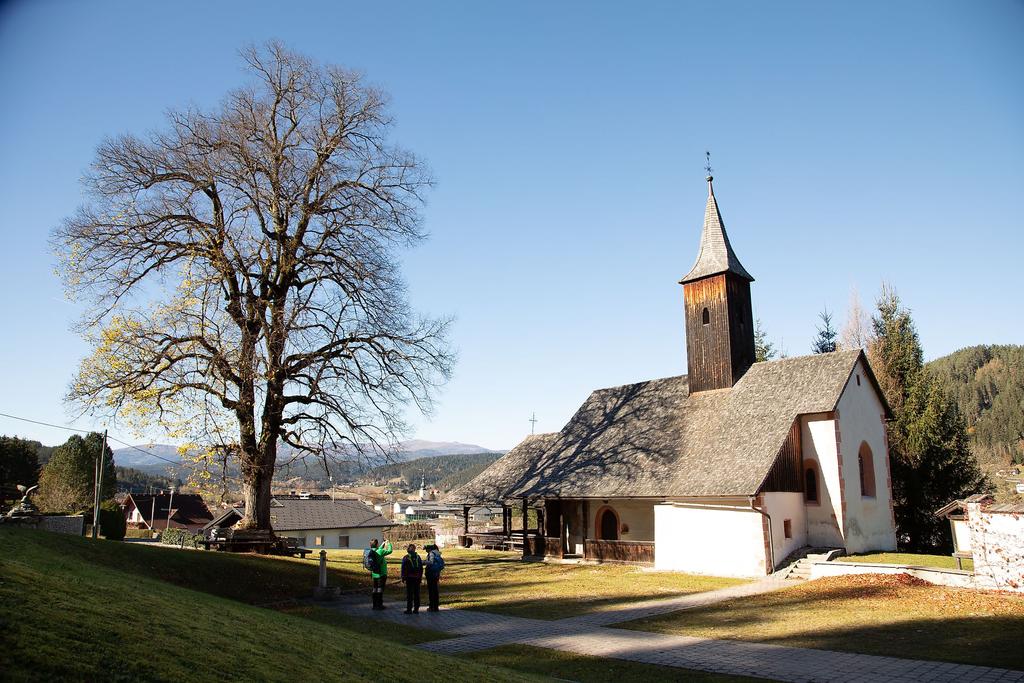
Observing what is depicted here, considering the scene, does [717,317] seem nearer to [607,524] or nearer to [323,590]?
[607,524]

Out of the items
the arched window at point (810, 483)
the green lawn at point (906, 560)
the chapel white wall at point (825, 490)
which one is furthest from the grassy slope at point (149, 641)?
the arched window at point (810, 483)

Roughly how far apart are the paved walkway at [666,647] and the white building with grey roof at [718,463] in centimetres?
611

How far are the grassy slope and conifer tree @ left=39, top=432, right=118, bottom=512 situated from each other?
126ft

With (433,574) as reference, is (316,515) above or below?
below

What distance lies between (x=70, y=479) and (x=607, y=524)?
38.2m

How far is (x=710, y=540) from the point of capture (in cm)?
2394

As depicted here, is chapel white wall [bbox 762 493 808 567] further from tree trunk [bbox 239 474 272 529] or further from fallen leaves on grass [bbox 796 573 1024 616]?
tree trunk [bbox 239 474 272 529]

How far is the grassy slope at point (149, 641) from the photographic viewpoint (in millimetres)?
5164

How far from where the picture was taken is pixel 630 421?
32375 mm

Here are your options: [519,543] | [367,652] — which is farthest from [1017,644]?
[519,543]

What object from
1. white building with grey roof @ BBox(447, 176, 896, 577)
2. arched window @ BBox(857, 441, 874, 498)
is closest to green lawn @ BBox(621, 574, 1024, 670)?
white building with grey roof @ BBox(447, 176, 896, 577)

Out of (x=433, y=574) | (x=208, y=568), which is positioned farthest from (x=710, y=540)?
(x=208, y=568)

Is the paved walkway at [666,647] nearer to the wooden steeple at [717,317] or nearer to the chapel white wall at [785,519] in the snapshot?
the chapel white wall at [785,519]

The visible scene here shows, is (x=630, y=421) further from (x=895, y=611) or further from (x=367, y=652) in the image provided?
(x=367, y=652)
